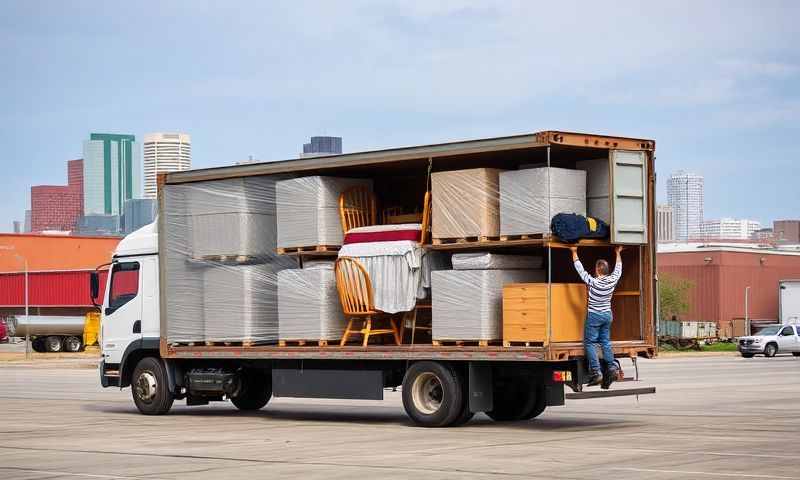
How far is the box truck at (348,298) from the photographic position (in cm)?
1823

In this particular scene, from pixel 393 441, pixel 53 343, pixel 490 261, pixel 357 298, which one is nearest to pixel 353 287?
pixel 357 298

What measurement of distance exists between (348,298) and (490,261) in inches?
105

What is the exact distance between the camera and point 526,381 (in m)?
20.1

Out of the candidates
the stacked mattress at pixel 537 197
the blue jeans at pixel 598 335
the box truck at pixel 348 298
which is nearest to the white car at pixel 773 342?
the box truck at pixel 348 298

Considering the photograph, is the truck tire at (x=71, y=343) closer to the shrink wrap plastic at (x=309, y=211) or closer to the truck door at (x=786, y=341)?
the truck door at (x=786, y=341)

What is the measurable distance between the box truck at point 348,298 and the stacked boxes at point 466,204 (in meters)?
0.04

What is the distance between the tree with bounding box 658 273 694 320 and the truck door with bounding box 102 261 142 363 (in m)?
78.7

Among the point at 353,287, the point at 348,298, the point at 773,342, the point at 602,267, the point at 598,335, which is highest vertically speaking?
the point at 602,267

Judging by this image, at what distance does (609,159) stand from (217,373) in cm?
774

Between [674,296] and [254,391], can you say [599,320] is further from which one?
[674,296]

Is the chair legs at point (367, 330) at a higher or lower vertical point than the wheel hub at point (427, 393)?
higher

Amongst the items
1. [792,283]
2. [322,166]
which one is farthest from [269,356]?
[792,283]

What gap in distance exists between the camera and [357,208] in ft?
69.3

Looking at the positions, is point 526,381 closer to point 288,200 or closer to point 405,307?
point 405,307
